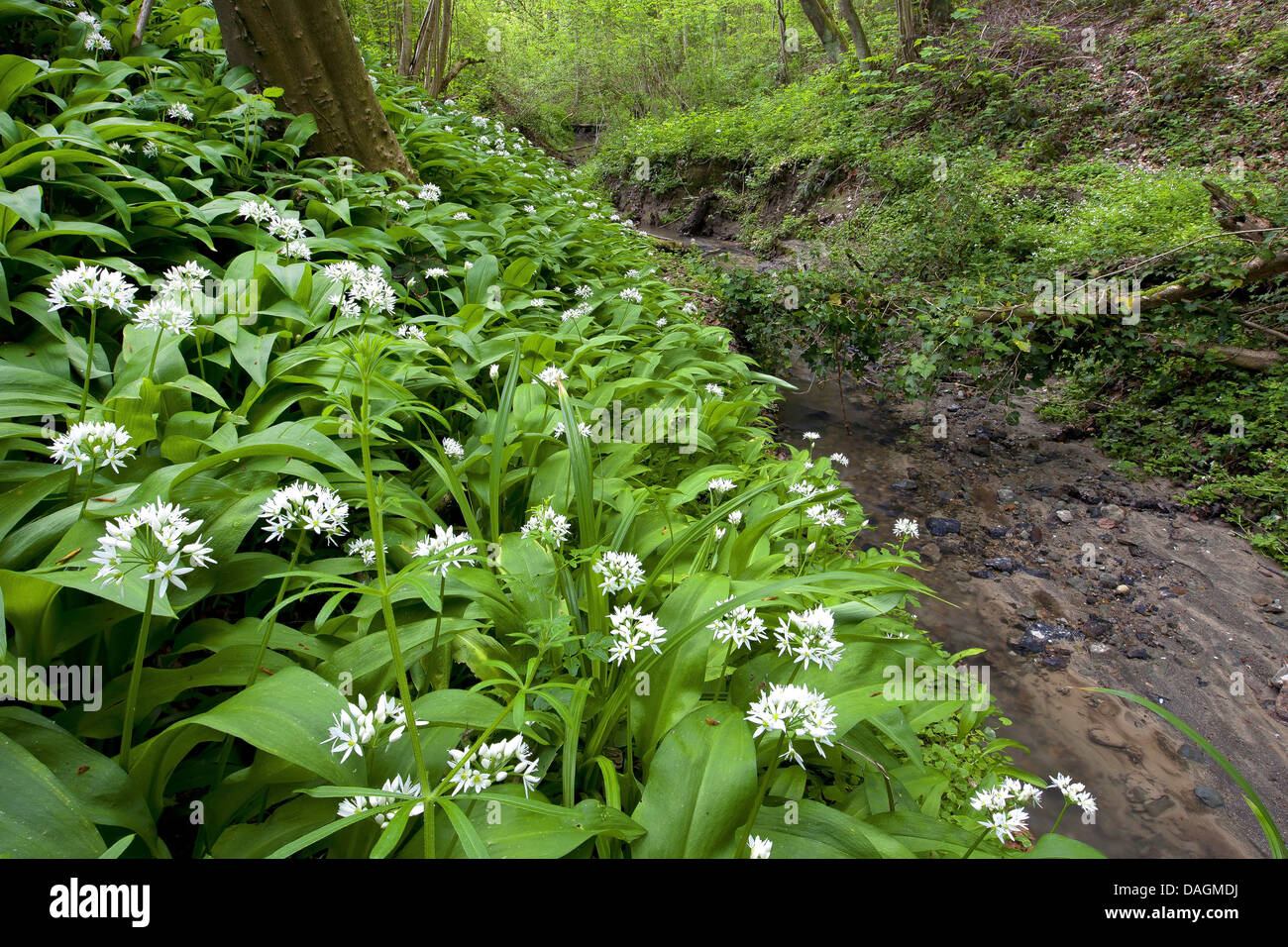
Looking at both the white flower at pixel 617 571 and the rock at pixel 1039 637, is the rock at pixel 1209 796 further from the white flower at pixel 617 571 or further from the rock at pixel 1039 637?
the white flower at pixel 617 571

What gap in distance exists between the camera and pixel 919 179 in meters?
7.73

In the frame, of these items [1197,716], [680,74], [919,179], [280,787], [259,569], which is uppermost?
[680,74]

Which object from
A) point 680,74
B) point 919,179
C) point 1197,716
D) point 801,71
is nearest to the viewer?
point 1197,716

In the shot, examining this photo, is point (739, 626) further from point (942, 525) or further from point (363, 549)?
point (942, 525)

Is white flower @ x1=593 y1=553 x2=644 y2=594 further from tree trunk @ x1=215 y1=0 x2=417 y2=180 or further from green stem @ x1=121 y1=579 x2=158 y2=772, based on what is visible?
tree trunk @ x1=215 y1=0 x2=417 y2=180

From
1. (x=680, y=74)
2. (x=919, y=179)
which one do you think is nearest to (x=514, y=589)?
(x=919, y=179)

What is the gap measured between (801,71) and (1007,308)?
13.5m

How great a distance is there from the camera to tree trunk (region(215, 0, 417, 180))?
3.34 m

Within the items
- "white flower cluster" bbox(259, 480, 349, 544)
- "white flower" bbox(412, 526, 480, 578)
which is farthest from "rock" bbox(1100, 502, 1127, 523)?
"white flower cluster" bbox(259, 480, 349, 544)

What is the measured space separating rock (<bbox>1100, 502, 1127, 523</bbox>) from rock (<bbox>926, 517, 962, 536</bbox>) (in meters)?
1.00

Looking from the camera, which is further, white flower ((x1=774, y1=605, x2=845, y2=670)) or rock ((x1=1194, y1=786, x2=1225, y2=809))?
rock ((x1=1194, y1=786, x2=1225, y2=809))

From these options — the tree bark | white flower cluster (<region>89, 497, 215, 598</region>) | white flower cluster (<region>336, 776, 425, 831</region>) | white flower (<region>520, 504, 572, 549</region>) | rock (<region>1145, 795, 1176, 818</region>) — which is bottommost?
rock (<region>1145, 795, 1176, 818</region>)

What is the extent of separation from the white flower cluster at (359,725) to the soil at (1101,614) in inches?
68.1
